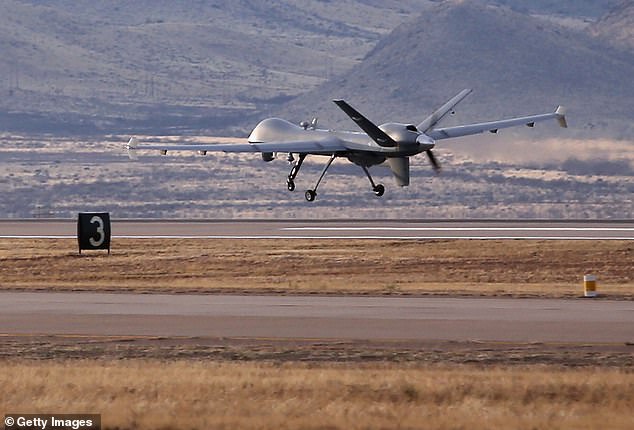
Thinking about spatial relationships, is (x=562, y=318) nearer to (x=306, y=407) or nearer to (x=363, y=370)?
(x=363, y=370)

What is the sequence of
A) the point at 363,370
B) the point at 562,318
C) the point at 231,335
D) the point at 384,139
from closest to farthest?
the point at 363,370
the point at 231,335
the point at 562,318
the point at 384,139

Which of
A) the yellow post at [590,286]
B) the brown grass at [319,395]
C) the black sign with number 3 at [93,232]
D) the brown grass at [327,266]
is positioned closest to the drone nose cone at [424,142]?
the brown grass at [327,266]

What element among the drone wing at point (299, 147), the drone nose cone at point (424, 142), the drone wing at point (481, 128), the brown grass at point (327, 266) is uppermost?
the drone wing at point (481, 128)

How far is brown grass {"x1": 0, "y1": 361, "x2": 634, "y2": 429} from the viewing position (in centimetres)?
2134

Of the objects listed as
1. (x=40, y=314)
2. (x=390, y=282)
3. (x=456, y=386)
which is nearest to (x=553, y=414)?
(x=456, y=386)

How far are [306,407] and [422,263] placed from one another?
3959 centimetres

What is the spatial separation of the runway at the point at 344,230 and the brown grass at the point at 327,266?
3.70 m

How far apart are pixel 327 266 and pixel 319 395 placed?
37105 millimetres

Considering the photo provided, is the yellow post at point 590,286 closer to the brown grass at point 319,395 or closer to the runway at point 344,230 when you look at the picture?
the brown grass at point 319,395

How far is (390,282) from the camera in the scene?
5425cm

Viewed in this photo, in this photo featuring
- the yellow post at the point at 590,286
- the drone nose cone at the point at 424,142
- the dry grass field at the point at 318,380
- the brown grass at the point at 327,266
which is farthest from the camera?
the drone nose cone at the point at 424,142

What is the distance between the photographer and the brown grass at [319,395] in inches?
840

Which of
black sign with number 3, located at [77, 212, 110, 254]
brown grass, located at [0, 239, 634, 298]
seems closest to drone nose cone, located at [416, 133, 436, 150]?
brown grass, located at [0, 239, 634, 298]

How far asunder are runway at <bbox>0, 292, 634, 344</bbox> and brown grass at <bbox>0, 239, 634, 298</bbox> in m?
3.99
